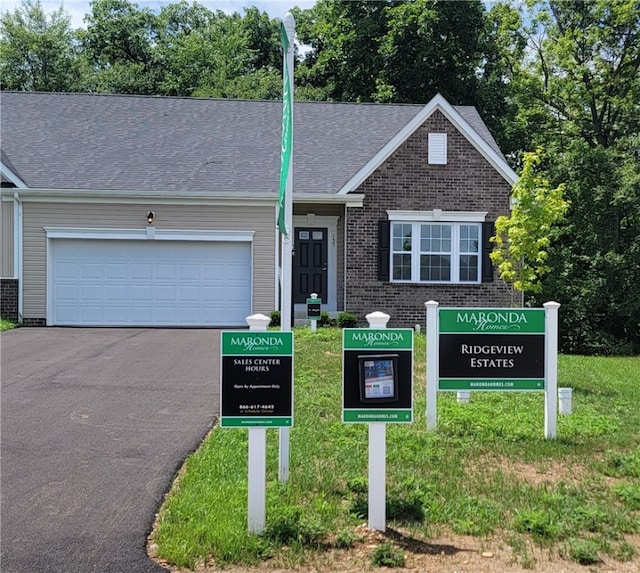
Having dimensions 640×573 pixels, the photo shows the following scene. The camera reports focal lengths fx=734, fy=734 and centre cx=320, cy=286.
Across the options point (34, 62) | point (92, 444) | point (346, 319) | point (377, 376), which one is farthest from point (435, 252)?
point (34, 62)

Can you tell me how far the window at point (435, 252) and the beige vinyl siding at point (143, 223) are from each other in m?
3.15

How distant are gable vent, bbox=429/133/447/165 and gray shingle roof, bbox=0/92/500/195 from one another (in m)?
2.27

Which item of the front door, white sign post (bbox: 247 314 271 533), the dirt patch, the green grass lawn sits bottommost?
the dirt patch

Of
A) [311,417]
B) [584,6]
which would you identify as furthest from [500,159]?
[584,6]

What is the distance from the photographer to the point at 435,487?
5.78 metres

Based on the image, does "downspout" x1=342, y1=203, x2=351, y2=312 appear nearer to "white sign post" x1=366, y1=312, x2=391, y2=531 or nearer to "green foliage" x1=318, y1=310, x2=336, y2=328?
"green foliage" x1=318, y1=310, x2=336, y2=328

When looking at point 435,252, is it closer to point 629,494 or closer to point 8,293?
point 8,293

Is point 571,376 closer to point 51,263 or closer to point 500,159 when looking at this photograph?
point 500,159

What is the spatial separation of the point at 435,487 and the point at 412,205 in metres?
12.9

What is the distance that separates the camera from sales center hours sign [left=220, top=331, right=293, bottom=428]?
198 inches

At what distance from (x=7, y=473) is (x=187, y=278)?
40.7 ft

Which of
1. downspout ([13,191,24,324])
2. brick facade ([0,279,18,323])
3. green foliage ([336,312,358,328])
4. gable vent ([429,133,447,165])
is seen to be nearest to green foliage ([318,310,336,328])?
green foliage ([336,312,358,328])

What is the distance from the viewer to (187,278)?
1830 centimetres

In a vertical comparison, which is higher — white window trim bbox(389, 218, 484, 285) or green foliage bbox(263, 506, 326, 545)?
white window trim bbox(389, 218, 484, 285)
